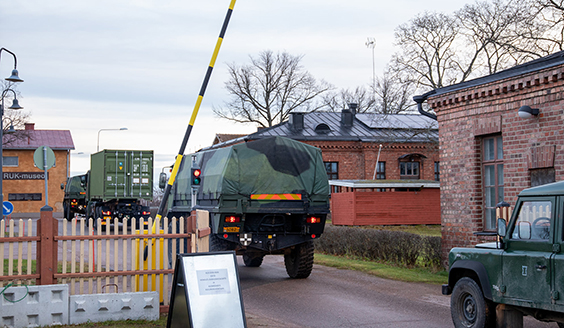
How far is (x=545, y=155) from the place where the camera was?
1230 centimetres

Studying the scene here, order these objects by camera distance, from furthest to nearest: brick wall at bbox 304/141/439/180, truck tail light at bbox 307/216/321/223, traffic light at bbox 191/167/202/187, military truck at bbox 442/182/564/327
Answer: brick wall at bbox 304/141/439/180
traffic light at bbox 191/167/202/187
truck tail light at bbox 307/216/321/223
military truck at bbox 442/182/564/327

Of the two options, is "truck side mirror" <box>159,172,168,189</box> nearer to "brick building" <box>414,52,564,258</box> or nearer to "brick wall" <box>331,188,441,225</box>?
"brick building" <box>414,52,564,258</box>

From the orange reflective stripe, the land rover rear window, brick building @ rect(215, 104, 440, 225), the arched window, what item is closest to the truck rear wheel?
the orange reflective stripe

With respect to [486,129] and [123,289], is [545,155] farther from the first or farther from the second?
[123,289]

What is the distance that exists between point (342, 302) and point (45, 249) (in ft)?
16.8

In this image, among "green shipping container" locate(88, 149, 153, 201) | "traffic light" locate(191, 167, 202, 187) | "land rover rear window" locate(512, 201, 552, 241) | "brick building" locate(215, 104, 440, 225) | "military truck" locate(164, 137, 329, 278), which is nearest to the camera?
"land rover rear window" locate(512, 201, 552, 241)

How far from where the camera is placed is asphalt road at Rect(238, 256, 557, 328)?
8.94m

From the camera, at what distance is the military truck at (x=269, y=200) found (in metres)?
12.9

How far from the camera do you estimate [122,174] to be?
1196 inches

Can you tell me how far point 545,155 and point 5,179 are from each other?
5731 centimetres

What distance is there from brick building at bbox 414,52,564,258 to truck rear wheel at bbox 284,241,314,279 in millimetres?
3610

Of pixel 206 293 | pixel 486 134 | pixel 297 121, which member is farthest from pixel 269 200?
pixel 297 121

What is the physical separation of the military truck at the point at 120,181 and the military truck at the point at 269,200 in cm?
1715

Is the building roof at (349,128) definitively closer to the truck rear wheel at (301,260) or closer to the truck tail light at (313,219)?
the truck rear wheel at (301,260)
